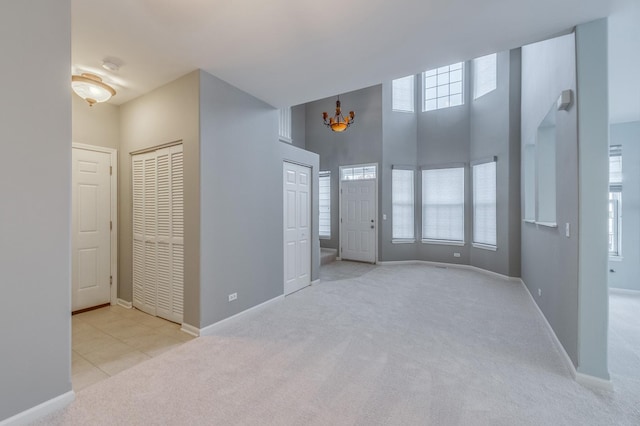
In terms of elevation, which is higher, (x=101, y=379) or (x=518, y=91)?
(x=518, y=91)

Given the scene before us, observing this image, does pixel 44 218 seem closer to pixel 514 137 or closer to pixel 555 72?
pixel 555 72

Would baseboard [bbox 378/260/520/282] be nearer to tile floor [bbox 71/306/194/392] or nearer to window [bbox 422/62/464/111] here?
window [bbox 422/62/464/111]

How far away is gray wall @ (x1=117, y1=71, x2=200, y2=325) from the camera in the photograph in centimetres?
287

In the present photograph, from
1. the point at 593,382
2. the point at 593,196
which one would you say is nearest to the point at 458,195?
the point at 593,196

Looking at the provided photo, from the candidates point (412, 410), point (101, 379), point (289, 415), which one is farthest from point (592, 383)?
point (101, 379)

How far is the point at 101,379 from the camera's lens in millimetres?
2129

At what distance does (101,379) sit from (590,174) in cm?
397

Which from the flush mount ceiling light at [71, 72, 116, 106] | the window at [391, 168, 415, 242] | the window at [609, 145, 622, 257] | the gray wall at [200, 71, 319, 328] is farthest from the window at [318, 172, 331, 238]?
the window at [609, 145, 622, 257]

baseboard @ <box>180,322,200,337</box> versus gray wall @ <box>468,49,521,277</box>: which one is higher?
gray wall @ <box>468,49,521,277</box>

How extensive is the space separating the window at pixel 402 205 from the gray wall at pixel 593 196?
4437mm

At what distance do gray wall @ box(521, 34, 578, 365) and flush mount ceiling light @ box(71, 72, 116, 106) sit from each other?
162 inches

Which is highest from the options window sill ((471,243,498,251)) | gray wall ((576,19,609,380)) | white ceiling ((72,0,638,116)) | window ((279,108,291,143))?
window ((279,108,291,143))

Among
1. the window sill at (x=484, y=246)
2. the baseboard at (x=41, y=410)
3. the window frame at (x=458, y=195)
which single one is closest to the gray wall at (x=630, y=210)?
the window sill at (x=484, y=246)

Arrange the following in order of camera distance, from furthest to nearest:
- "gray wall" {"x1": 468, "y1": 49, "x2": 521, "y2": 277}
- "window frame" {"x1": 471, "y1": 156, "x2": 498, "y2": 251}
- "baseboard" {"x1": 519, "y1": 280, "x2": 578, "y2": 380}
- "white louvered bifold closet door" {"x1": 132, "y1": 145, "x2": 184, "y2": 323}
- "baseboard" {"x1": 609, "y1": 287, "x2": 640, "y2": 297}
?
1. "window frame" {"x1": 471, "y1": 156, "x2": 498, "y2": 251}
2. "gray wall" {"x1": 468, "y1": 49, "x2": 521, "y2": 277}
3. "baseboard" {"x1": 609, "y1": 287, "x2": 640, "y2": 297}
4. "white louvered bifold closet door" {"x1": 132, "y1": 145, "x2": 184, "y2": 323}
5. "baseboard" {"x1": 519, "y1": 280, "x2": 578, "y2": 380}
